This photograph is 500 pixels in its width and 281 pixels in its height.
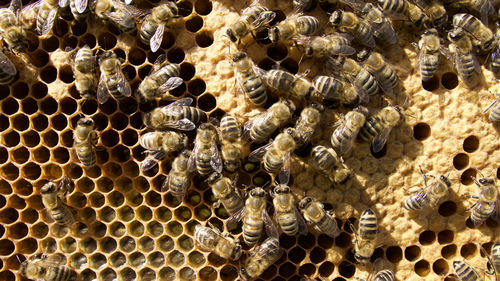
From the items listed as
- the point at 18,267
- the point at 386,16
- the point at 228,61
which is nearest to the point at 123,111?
the point at 228,61

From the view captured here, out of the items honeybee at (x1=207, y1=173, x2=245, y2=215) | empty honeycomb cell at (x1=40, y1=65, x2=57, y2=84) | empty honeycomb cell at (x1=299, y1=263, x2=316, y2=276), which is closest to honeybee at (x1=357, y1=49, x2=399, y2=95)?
honeybee at (x1=207, y1=173, x2=245, y2=215)

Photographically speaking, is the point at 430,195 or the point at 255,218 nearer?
the point at 255,218

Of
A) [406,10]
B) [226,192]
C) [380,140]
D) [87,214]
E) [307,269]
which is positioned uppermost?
[406,10]

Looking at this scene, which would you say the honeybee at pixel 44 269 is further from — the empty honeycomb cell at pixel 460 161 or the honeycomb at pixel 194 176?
the empty honeycomb cell at pixel 460 161

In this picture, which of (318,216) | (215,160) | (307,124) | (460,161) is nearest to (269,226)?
(318,216)

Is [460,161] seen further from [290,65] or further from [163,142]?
[163,142]

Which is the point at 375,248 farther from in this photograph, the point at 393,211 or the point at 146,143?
the point at 146,143
